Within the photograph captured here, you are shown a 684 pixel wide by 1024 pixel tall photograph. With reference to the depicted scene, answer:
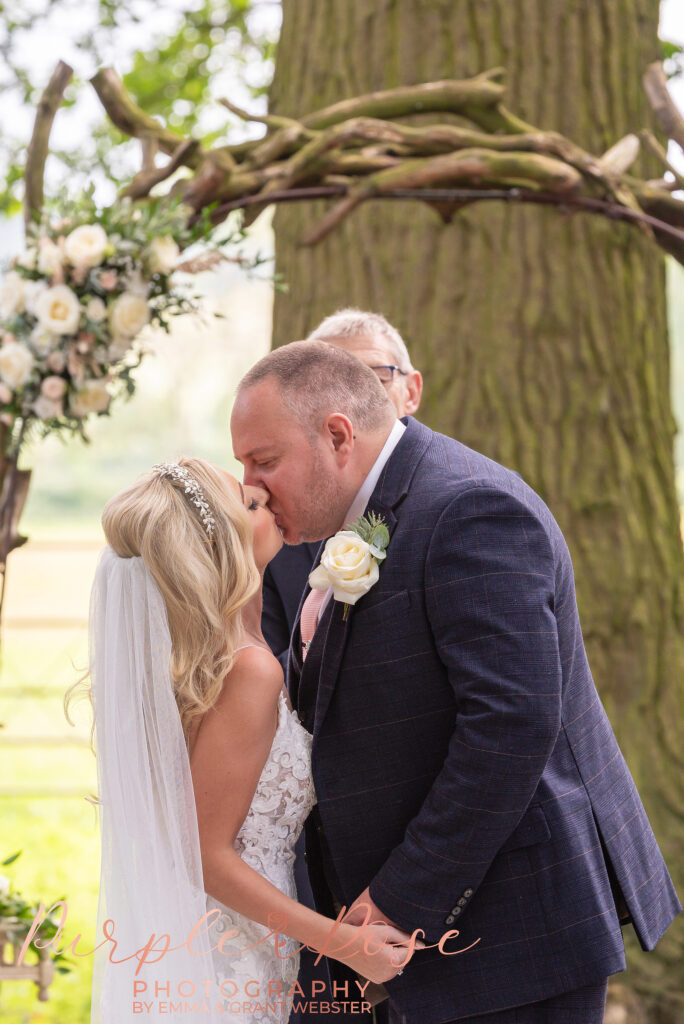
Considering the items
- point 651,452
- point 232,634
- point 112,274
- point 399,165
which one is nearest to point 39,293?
point 112,274

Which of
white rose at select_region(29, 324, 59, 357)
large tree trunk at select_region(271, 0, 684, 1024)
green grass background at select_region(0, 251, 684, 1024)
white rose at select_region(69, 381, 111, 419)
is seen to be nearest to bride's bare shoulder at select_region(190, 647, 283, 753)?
green grass background at select_region(0, 251, 684, 1024)

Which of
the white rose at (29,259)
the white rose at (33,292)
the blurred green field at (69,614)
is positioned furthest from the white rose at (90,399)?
the white rose at (29,259)

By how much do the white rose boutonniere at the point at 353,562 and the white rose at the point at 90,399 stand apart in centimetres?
138

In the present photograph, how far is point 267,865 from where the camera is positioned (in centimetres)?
232

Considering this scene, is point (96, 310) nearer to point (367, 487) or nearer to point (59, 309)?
point (59, 309)

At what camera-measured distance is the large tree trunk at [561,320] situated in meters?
3.85

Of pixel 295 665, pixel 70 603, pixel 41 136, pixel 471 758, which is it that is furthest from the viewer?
pixel 70 603

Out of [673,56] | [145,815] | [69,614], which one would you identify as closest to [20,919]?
[145,815]

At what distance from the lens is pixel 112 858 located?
2.27m

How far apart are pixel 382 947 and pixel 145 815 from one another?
0.61m

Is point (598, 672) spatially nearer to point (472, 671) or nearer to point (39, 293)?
point (472, 671)

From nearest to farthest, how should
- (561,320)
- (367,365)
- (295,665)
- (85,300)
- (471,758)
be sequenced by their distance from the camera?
(471,758) → (295,665) → (367,365) → (85,300) → (561,320)

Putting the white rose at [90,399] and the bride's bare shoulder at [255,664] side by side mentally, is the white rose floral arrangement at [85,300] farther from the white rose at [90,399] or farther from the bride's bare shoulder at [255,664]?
the bride's bare shoulder at [255,664]

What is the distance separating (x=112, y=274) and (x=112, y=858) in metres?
1.81
